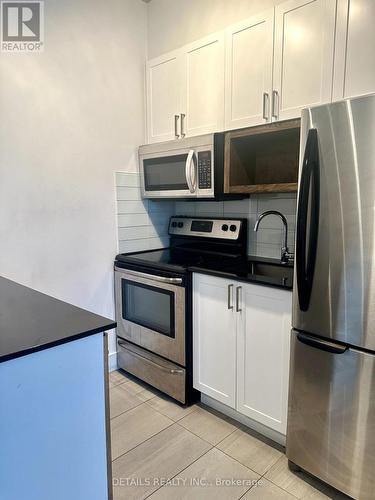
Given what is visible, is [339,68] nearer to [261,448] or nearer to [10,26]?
[10,26]

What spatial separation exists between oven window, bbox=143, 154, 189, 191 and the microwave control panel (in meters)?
0.14

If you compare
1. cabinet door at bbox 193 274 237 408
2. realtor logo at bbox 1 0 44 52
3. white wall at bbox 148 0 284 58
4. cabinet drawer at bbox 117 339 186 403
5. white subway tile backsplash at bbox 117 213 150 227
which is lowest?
cabinet drawer at bbox 117 339 186 403

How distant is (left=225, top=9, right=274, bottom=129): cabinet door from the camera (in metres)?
1.90

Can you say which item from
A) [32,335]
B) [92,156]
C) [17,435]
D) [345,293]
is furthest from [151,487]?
[92,156]

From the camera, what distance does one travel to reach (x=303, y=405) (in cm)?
161

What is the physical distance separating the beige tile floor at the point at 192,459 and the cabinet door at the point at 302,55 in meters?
1.77

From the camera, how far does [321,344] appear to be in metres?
1.50

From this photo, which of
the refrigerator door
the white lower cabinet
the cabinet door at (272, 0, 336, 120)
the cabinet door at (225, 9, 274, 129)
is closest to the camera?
the refrigerator door

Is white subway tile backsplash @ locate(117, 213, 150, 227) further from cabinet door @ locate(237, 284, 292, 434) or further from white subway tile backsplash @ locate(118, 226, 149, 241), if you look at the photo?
cabinet door @ locate(237, 284, 292, 434)

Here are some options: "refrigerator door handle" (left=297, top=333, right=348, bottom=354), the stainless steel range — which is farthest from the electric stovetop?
"refrigerator door handle" (left=297, top=333, right=348, bottom=354)

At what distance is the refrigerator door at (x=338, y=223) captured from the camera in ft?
4.31

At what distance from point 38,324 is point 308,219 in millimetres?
1102

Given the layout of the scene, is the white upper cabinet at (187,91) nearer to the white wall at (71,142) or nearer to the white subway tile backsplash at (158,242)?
the white wall at (71,142)

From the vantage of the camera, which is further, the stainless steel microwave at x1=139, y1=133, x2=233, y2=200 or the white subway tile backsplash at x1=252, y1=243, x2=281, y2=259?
the white subway tile backsplash at x1=252, y1=243, x2=281, y2=259
